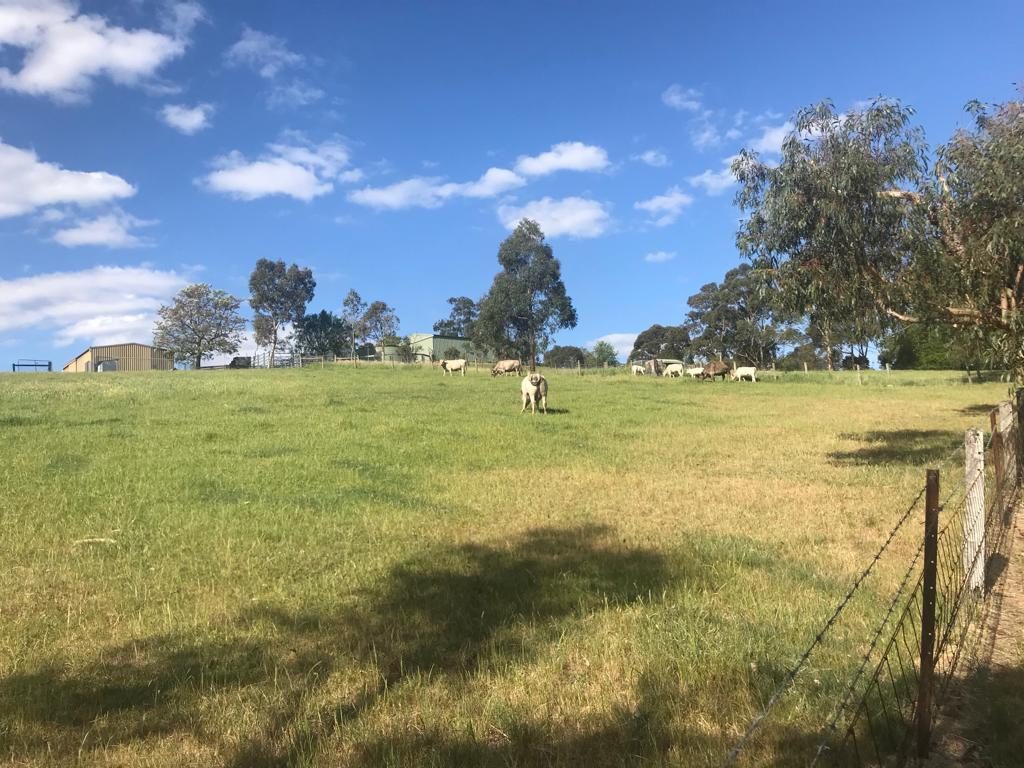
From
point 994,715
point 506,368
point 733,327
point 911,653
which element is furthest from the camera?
point 733,327

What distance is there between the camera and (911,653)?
497 centimetres

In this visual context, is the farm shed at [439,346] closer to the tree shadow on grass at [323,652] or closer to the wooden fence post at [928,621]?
the tree shadow on grass at [323,652]

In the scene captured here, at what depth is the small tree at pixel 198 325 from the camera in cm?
9475

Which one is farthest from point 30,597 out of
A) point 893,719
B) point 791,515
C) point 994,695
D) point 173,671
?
point 791,515

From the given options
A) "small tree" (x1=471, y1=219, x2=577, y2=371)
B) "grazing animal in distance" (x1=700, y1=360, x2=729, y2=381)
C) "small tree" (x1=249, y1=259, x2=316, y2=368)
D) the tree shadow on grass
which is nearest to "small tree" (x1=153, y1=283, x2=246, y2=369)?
"small tree" (x1=249, y1=259, x2=316, y2=368)

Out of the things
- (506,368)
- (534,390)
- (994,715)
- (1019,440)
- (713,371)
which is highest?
(506,368)

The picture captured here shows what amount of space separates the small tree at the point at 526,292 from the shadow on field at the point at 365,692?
67854 mm

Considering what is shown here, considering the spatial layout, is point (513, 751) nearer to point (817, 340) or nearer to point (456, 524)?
point (456, 524)

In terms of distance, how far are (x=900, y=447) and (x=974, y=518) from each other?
37.2 feet

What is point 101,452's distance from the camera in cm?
1314

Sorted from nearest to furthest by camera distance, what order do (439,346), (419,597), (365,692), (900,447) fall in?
(365,692) → (419,597) → (900,447) → (439,346)

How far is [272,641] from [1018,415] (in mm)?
11392

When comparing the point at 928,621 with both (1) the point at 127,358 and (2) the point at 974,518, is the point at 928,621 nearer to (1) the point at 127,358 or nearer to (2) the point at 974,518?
(2) the point at 974,518

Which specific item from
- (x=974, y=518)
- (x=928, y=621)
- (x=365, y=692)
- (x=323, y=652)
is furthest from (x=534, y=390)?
(x=928, y=621)
